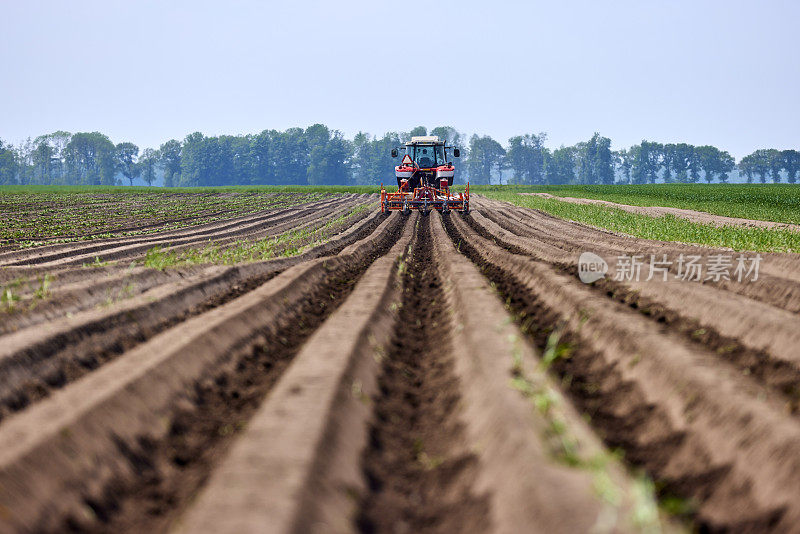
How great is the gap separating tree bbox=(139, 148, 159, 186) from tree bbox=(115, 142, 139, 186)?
77.8 inches

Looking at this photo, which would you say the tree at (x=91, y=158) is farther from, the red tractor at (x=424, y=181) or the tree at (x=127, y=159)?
the red tractor at (x=424, y=181)

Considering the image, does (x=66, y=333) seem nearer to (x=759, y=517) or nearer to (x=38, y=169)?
(x=759, y=517)

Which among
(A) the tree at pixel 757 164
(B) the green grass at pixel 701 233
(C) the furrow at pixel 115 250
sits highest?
(A) the tree at pixel 757 164

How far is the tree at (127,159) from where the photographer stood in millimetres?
130875

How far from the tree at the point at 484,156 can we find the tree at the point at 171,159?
6530 centimetres

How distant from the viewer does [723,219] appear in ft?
80.3

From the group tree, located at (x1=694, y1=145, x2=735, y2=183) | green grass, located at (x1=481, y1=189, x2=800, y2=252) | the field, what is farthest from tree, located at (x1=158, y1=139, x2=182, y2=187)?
the field

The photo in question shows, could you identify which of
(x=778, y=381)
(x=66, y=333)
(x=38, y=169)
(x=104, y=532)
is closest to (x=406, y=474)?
(x=104, y=532)

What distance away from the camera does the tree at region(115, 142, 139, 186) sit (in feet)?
429

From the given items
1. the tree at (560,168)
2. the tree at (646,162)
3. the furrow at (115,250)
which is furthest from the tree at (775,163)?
the furrow at (115,250)

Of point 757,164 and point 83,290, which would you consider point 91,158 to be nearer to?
point 83,290

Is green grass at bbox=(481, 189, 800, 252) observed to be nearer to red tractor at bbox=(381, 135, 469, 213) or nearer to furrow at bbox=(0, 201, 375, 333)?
red tractor at bbox=(381, 135, 469, 213)

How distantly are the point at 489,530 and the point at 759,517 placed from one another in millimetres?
1349

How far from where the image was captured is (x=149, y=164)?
435 ft
